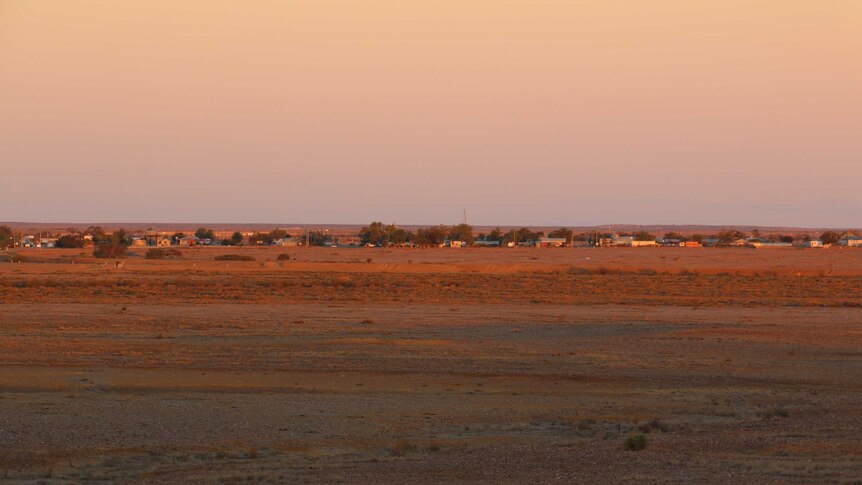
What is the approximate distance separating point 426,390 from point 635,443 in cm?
658

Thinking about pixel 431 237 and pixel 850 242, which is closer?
pixel 431 237

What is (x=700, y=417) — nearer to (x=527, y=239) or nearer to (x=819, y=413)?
(x=819, y=413)

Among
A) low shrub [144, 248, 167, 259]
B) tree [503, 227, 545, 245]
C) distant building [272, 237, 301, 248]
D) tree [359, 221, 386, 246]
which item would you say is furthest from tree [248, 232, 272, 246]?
low shrub [144, 248, 167, 259]

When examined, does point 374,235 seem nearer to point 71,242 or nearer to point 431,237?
point 431,237

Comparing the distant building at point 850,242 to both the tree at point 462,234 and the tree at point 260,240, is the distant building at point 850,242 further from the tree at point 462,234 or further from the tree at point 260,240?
the tree at point 260,240

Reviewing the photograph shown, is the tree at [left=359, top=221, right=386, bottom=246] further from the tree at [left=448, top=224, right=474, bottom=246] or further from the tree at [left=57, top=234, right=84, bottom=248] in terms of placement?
the tree at [left=57, top=234, right=84, bottom=248]

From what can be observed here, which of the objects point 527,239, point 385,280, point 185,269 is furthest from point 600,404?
point 527,239

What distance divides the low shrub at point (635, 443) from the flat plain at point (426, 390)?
15 cm

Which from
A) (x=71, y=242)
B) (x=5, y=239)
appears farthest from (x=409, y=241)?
(x=5, y=239)

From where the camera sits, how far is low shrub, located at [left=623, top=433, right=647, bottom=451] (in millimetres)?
14562

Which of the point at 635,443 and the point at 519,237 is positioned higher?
the point at 519,237

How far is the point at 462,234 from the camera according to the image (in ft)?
511

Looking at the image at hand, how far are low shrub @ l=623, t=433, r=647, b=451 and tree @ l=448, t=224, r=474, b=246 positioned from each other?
136477 millimetres

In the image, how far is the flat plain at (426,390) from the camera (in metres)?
13.6
